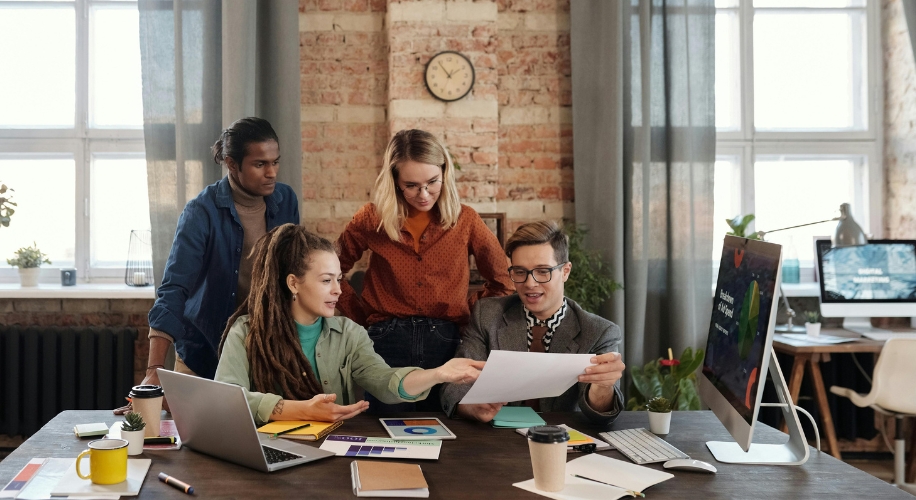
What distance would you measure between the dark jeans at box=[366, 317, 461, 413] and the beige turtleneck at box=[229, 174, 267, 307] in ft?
1.46

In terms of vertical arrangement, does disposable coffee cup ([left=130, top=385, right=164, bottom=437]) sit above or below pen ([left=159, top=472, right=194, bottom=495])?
above

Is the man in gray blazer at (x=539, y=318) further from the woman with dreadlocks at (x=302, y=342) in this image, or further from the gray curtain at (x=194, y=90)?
Result: the gray curtain at (x=194, y=90)

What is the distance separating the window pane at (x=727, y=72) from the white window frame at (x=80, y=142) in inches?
123

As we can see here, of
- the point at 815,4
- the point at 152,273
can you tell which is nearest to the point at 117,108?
the point at 152,273

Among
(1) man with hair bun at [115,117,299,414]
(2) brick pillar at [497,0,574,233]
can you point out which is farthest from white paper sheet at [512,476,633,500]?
(2) brick pillar at [497,0,574,233]

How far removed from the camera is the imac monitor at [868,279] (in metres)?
3.69

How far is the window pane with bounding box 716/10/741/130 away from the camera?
13.8ft

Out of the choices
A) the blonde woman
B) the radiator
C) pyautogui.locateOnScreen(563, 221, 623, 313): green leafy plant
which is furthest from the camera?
the radiator

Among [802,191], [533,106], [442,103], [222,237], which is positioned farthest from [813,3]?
[222,237]

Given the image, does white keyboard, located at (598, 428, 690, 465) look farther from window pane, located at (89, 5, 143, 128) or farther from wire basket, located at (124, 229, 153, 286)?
window pane, located at (89, 5, 143, 128)

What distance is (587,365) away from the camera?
1635 millimetres

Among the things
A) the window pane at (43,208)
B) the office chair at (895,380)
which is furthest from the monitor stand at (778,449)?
the window pane at (43,208)

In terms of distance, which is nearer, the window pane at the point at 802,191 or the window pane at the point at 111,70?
the window pane at the point at 111,70

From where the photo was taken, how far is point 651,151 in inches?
150
